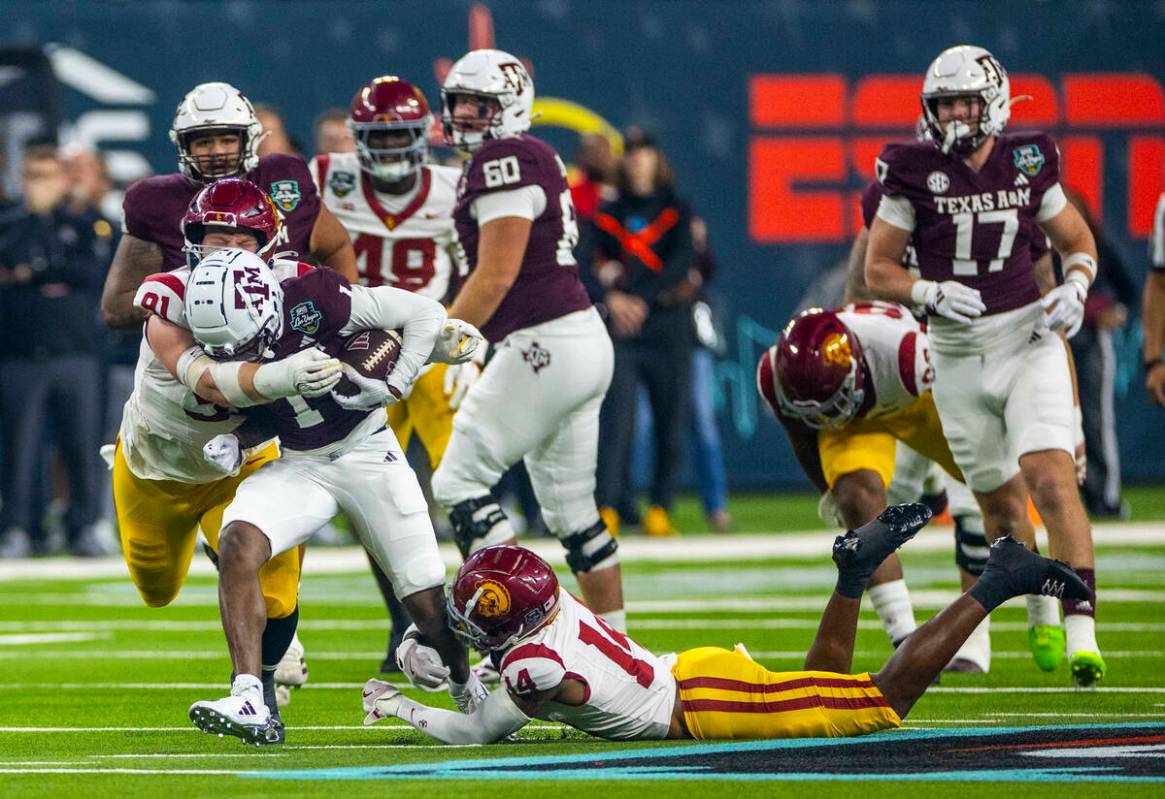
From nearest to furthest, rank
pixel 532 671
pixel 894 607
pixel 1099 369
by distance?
pixel 532 671 → pixel 894 607 → pixel 1099 369

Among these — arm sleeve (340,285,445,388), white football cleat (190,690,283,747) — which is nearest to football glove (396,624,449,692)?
white football cleat (190,690,283,747)

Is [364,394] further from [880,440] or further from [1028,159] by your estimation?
[1028,159]

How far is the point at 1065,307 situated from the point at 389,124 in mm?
2473

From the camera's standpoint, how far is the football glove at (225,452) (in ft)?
19.4

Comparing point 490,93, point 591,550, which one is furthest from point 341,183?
point 591,550

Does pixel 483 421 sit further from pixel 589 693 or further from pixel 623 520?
pixel 623 520

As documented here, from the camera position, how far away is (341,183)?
8.25 metres

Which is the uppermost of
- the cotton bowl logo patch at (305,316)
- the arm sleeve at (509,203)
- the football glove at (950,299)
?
the arm sleeve at (509,203)

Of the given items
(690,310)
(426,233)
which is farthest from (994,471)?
(690,310)

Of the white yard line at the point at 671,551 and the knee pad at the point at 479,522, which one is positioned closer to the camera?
the knee pad at the point at 479,522

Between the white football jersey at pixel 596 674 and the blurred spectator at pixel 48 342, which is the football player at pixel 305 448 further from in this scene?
the blurred spectator at pixel 48 342

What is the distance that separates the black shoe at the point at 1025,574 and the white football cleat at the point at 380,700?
5.30 ft

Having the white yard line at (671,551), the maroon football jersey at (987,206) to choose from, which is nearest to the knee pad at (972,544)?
the maroon football jersey at (987,206)

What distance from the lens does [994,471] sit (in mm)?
7492
